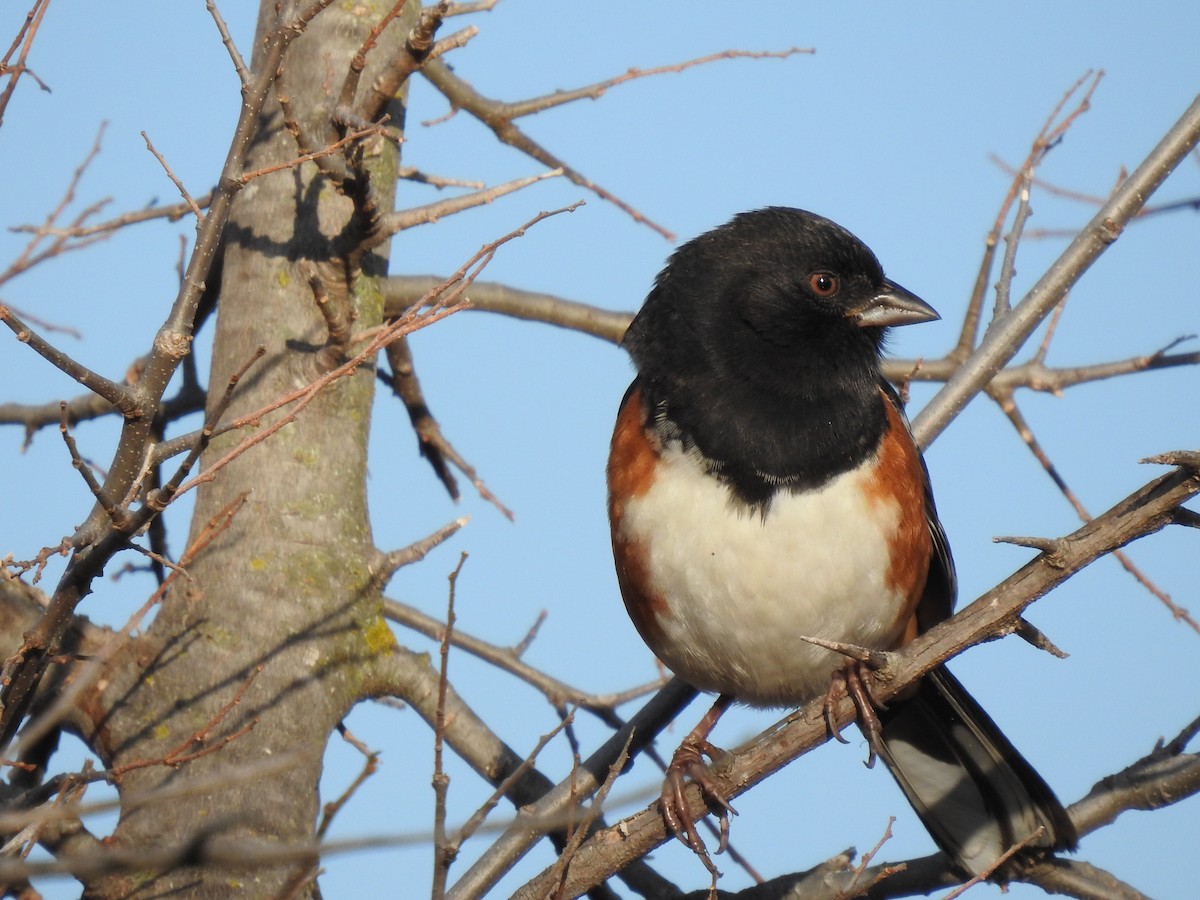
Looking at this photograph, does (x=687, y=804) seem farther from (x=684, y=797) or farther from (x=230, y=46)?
(x=230, y=46)

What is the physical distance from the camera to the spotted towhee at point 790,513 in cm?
244

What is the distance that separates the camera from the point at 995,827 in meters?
2.67

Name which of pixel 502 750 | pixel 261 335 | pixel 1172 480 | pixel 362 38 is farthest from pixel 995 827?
pixel 362 38

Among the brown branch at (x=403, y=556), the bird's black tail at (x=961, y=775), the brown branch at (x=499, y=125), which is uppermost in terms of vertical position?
the brown branch at (x=499, y=125)

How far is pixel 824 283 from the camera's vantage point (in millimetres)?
2748

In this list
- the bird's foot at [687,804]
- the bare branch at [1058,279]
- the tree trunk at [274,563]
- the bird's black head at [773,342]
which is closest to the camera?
the bird's foot at [687,804]

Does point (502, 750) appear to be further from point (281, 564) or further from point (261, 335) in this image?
point (261, 335)

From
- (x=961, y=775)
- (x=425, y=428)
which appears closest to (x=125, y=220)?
(x=425, y=428)

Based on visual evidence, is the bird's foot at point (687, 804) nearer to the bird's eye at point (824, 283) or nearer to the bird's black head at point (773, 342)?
the bird's black head at point (773, 342)

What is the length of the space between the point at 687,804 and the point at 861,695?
1.32 ft

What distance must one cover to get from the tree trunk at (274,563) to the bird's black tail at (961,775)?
46.9 inches

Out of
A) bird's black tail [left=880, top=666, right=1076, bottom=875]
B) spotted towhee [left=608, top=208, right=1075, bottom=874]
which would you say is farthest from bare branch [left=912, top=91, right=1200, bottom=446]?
bird's black tail [left=880, top=666, right=1076, bottom=875]

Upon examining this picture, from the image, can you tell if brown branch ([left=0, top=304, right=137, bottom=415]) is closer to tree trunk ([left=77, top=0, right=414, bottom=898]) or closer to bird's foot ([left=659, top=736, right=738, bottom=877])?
tree trunk ([left=77, top=0, right=414, bottom=898])

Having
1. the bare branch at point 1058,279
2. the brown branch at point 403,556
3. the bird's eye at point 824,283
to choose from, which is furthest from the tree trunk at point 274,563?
the bare branch at point 1058,279
